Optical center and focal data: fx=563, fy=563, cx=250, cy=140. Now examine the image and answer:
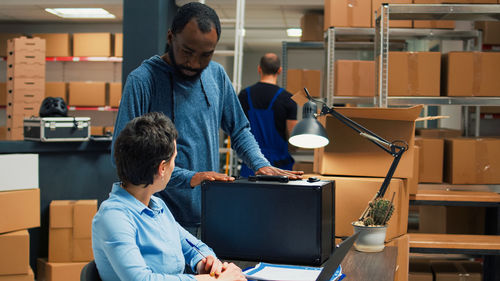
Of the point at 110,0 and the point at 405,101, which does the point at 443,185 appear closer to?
the point at 405,101

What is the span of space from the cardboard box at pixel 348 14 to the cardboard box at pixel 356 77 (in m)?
0.28

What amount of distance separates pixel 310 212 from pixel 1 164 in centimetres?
259

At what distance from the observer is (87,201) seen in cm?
390

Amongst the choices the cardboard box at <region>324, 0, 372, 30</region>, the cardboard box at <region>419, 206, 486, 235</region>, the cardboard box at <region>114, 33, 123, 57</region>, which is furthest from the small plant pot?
the cardboard box at <region>114, 33, 123, 57</region>

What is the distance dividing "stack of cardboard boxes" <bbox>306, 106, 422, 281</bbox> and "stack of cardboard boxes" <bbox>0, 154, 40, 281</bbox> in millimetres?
2069

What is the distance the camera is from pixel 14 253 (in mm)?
3426

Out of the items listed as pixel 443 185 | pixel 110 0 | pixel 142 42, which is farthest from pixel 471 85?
pixel 110 0

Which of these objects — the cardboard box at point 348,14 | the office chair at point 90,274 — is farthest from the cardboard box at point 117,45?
the office chair at point 90,274

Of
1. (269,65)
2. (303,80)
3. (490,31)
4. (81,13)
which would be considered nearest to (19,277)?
(269,65)

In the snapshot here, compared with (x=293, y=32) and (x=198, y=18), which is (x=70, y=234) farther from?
(x=293, y=32)

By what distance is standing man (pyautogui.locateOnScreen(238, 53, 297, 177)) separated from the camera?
3869 mm

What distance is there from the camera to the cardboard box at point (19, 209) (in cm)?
345

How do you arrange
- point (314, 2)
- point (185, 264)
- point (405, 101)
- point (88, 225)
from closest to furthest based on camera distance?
point (185, 264) → point (405, 101) → point (88, 225) → point (314, 2)

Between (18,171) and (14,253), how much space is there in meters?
0.51
